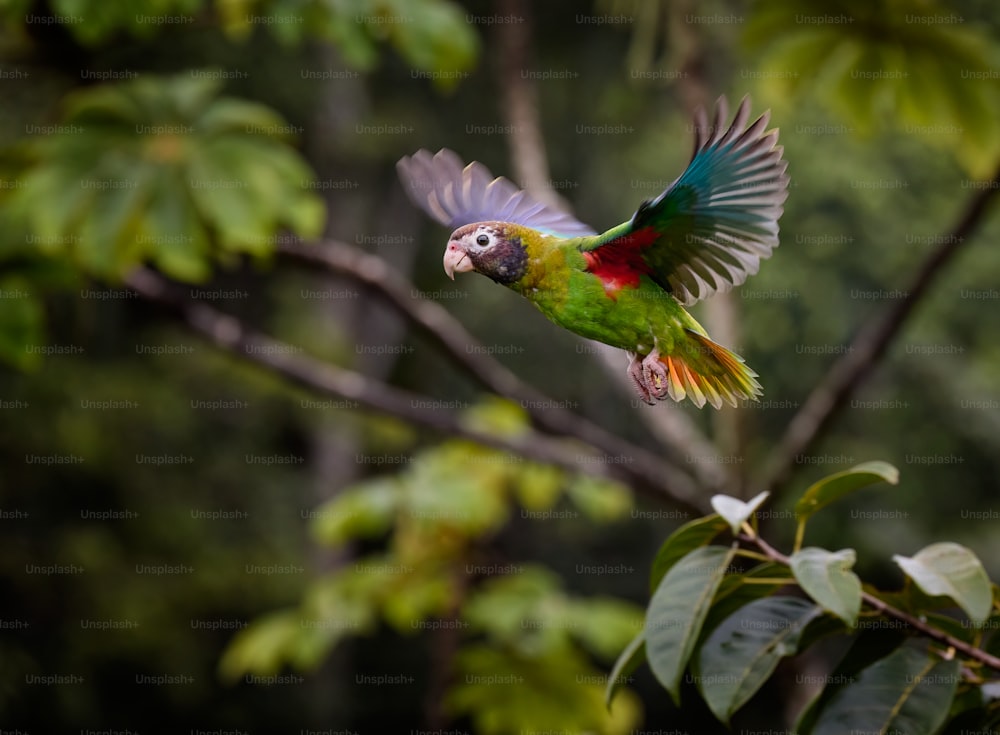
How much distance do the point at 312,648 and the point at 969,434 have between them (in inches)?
193

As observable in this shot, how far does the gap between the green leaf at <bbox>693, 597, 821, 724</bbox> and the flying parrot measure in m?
0.32

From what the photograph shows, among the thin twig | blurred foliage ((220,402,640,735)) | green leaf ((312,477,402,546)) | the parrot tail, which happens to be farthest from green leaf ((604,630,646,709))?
green leaf ((312,477,402,546))

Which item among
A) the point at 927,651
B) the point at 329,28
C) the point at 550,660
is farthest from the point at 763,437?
the point at 927,651

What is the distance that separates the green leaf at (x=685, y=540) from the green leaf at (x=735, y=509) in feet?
0.09

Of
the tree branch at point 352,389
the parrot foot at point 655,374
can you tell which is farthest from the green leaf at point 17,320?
the parrot foot at point 655,374

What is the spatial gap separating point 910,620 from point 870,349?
5.41 feet

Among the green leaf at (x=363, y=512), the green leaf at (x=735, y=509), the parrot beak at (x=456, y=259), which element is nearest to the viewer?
the parrot beak at (x=456, y=259)

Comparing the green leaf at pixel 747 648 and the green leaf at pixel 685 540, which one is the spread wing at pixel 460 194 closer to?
the green leaf at pixel 685 540

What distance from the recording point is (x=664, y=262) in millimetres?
1070

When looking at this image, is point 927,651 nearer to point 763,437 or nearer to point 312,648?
point 312,648

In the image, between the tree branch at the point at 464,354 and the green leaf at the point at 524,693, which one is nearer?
the tree branch at the point at 464,354

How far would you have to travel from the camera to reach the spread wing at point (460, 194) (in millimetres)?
1192

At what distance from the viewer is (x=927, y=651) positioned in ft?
3.94

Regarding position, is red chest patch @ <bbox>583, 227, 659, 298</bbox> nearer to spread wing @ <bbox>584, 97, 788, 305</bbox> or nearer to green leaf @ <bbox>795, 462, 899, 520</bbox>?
spread wing @ <bbox>584, 97, 788, 305</bbox>
